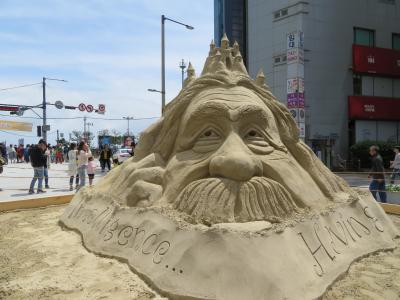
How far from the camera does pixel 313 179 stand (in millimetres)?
4598

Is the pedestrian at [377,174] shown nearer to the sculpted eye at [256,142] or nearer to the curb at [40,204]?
the curb at [40,204]

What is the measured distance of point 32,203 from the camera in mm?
7570

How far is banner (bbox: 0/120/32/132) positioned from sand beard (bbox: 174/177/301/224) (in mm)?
17667

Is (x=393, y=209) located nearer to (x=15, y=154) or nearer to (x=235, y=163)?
(x=235, y=163)

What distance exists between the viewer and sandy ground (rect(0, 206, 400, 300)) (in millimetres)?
3100

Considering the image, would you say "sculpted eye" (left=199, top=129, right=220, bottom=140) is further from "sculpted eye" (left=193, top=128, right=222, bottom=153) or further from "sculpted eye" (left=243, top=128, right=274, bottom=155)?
"sculpted eye" (left=243, top=128, right=274, bottom=155)

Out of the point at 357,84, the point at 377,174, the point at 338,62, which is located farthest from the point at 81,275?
the point at 357,84

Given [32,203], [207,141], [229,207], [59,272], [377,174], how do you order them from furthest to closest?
[32,203] < [377,174] < [207,141] < [59,272] < [229,207]

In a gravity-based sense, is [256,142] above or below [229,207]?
above

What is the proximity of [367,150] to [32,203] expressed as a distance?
13.2m

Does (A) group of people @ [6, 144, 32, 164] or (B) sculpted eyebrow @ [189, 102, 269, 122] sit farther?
(A) group of people @ [6, 144, 32, 164]

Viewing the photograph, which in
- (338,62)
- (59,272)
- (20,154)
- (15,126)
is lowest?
(59,272)

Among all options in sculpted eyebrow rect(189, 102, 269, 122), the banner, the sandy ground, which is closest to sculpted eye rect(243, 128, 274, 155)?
sculpted eyebrow rect(189, 102, 269, 122)

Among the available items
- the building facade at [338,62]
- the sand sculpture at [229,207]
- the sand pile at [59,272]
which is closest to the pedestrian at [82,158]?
the sand pile at [59,272]
